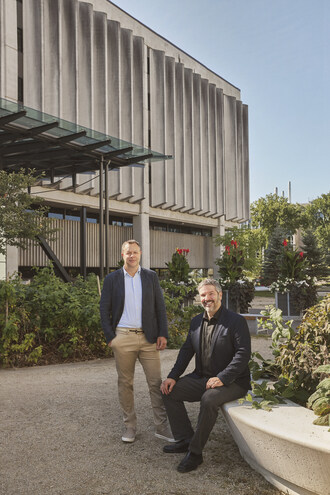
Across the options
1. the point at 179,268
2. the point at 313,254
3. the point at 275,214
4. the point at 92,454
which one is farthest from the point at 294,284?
the point at 275,214

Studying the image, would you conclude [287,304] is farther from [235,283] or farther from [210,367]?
[210,367]

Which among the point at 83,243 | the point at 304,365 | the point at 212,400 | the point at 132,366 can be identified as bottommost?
the point at 212,400

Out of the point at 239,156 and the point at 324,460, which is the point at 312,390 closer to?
the point at 324,460

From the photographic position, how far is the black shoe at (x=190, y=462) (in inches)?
139

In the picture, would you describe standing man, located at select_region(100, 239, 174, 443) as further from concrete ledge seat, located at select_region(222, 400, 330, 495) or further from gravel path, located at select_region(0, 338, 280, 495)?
concrete ledge seat, located at select_region(222, 400, 330, 495)

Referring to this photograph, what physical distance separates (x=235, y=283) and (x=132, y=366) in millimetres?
9773

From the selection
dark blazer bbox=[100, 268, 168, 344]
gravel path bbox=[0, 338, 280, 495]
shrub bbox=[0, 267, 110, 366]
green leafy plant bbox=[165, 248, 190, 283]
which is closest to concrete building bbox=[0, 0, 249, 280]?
green leafy plant bbox=[165, 248, 190, 283]

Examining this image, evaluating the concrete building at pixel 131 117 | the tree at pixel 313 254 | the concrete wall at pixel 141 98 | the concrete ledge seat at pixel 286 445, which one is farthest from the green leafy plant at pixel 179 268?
the tree at pixel 313 254

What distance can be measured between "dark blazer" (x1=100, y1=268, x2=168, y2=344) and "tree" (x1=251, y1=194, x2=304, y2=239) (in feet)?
146

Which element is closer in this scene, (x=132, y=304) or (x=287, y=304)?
(x=132, y=304)

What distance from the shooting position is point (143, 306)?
14.3ft

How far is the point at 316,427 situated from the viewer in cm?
308

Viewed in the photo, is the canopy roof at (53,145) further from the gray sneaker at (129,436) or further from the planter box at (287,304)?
the gray sneaker at (129,436)

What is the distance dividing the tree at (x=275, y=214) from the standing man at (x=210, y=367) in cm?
4475
